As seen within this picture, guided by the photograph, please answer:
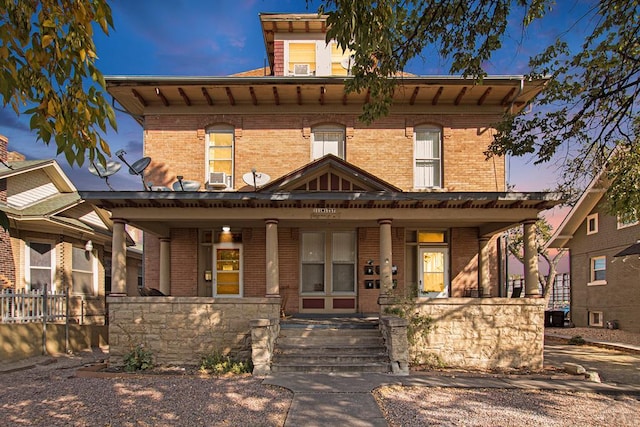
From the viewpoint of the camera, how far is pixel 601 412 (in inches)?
281

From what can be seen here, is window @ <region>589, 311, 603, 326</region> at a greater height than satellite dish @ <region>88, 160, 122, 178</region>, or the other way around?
satellite dish @ <region>88, 160, 122, 178</region>

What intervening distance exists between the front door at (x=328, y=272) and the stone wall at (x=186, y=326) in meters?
3.21

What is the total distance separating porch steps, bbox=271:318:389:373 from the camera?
31.2ft

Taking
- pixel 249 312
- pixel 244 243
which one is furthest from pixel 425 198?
pixel 244 243

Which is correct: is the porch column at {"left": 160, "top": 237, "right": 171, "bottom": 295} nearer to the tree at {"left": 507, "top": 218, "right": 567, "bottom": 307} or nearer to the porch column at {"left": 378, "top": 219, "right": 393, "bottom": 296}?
the porch column at {"left": 378, "top": 219, "right": 393, "bottom": 296}

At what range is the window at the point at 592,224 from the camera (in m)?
21.2

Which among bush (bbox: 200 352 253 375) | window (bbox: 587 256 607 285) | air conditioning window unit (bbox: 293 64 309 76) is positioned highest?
air conditioning window unit (bbox: 293 64 309 76)

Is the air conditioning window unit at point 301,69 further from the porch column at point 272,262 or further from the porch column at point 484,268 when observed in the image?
the porch column at point 484,268

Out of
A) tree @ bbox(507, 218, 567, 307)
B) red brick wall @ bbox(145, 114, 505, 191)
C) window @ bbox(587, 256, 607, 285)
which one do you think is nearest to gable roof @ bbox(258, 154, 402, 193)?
red brick wall @ bbox(145, 114, 505, 191)

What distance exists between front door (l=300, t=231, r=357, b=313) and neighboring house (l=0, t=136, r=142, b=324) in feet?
24.9

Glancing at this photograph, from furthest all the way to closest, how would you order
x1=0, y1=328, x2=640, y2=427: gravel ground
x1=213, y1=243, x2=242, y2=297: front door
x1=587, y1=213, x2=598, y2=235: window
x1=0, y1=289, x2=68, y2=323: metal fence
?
x1=587, y1=213, x2=598, y2=235: window < x1=213, y1=243, x2=242, y2=297: front door < x1=0, y1=289, x2=68, y2=323: metal fence < x1=0, y1=328, x2=640, y2=427: gravel ground

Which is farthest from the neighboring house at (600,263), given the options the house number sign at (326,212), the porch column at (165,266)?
the porch column at (165,266)

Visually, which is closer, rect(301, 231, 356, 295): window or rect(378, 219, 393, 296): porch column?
rect(378, 219, 393, 296): porch column

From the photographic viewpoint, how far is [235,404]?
7.26 m
